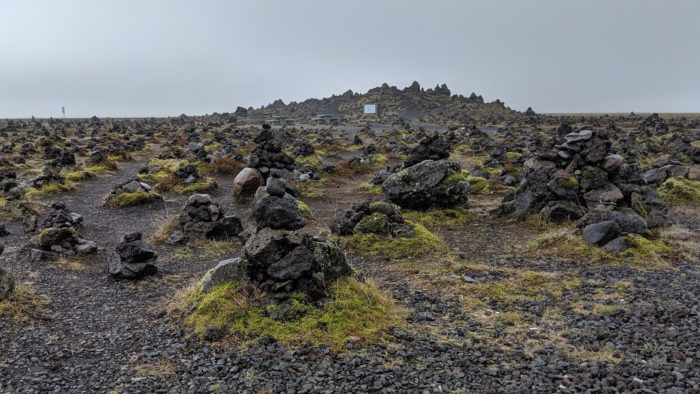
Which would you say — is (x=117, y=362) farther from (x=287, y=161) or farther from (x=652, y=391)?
(x=287, y=161)

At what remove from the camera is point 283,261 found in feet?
33.2

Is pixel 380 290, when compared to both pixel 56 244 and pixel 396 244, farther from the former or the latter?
pixel 56 244

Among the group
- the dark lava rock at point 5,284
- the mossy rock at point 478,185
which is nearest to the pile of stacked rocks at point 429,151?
the mossy rock at point 478,185

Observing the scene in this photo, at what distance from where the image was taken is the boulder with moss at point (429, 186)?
20984mm

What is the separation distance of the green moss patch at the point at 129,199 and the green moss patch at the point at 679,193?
23.1 meters

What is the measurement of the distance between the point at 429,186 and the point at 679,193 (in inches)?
456

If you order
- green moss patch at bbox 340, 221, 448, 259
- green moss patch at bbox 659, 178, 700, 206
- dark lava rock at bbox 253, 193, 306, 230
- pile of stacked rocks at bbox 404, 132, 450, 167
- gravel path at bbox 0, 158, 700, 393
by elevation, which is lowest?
gravel path at bbox 0, 158, 700, 393

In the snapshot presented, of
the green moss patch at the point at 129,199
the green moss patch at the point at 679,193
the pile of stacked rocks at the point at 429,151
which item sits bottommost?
the green moss patch at the point at 129,199

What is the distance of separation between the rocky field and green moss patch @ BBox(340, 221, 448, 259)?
2.4 inches

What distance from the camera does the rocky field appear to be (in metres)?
7.84

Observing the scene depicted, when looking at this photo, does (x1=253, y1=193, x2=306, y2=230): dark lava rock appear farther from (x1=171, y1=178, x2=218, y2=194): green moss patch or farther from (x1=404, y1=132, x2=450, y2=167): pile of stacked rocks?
(x1=171, y1=178, x2=218, y2=194): green moss patch

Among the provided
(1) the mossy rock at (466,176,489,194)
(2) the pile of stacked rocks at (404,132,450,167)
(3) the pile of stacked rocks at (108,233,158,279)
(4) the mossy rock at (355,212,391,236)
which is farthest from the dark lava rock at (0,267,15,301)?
(1) the mossy rock at (466,176,489,194)

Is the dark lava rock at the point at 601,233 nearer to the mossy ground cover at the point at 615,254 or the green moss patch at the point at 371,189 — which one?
the mossy ground cover at the point at 615,254

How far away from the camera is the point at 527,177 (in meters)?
20.1
